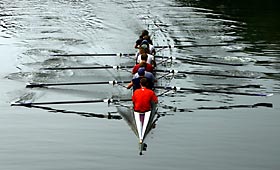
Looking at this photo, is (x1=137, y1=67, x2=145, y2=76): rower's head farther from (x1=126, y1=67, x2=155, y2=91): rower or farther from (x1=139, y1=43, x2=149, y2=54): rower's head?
(x1=139, y1=43, x2=149, y2=54): rower's head

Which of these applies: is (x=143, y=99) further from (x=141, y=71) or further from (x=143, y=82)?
(x=141, y=71)

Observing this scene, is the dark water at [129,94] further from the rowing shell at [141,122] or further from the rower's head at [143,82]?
the rower's head at [143,82]

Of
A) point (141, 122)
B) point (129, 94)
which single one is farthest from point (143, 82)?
point (129, 94)

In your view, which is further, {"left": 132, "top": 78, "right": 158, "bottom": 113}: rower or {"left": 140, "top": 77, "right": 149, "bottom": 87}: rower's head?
{"left": 140, "top": 77, "right": 149, "bottom": 87}: rower's head

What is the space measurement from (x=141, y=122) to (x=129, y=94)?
3728mm

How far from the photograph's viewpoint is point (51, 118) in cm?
1513

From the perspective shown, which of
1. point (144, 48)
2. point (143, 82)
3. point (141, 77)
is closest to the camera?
point (143, 82)

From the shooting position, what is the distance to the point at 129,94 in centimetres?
1688

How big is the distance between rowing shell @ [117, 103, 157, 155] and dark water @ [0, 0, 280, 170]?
0.88 ft

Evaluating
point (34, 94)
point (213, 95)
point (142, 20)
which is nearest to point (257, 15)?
point (142, 20)

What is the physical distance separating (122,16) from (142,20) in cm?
163

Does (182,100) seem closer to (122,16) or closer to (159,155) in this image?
(159,155)

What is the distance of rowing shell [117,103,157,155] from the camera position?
12852 millimetres

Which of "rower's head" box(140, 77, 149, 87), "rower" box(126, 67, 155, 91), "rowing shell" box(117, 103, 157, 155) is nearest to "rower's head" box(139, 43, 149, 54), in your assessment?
"rower" box(126, 67, 155, 91)
